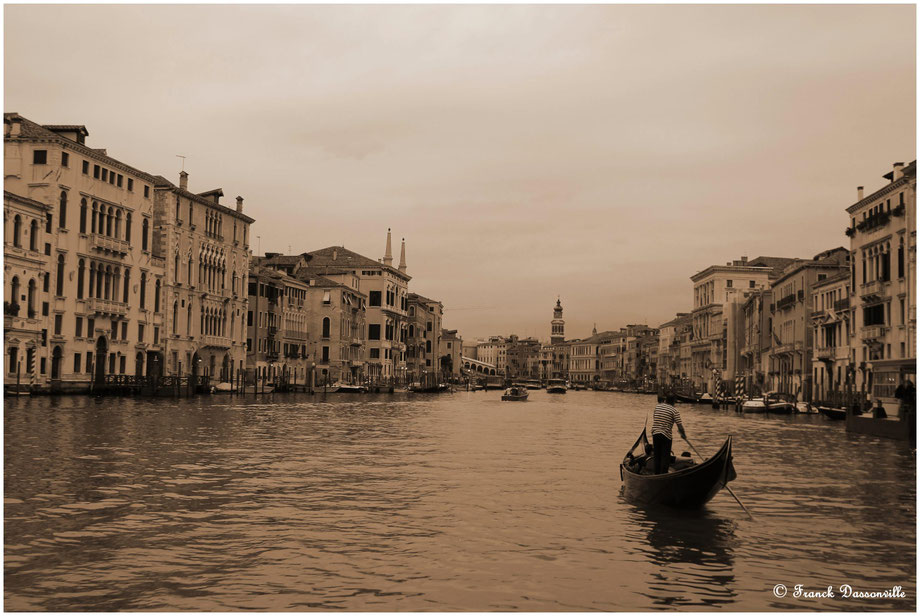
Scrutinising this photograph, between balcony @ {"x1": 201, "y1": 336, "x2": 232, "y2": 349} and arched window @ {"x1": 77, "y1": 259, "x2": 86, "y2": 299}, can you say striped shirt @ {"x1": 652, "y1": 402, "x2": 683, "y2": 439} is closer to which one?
arched window @ {"x1": 77, "y1": 259, "x2": 86, "y2": 299}

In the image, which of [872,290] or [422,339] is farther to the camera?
[422,339]

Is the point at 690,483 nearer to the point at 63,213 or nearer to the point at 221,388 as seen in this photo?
the point at 63,213

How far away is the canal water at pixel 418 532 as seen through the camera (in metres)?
8.09

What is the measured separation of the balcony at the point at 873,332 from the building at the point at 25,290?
37.5 meters

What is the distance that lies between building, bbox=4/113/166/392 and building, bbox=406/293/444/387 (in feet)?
162

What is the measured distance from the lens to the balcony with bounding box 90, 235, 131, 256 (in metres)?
49.2

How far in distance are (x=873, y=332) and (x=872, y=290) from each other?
1.97m

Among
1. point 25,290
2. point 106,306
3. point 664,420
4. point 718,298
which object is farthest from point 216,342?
point 718,298

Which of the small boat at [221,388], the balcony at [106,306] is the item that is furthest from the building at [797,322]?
the balcony at [106,306]

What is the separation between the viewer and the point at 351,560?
9328mm

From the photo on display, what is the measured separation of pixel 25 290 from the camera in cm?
4278

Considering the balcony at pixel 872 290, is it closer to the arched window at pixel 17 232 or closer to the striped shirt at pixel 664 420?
the striped shirt at pixel 664 420

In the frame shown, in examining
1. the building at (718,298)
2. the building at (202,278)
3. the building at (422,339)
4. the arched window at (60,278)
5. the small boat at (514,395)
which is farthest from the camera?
the building at (422,339)

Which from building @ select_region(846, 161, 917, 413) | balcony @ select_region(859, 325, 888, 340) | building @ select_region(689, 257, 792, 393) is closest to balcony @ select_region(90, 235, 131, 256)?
building @ select_region(846, 161, 917, 413)
